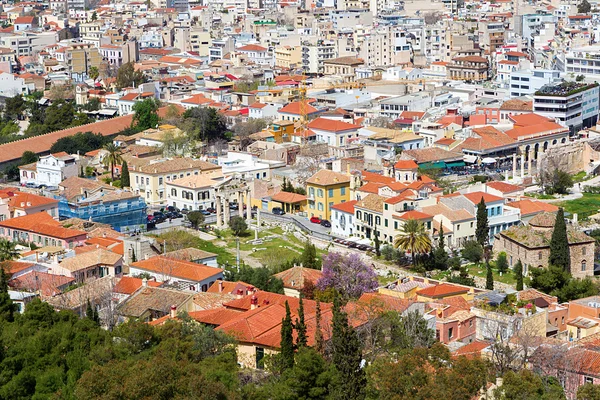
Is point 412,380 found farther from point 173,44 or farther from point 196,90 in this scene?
point 173,44

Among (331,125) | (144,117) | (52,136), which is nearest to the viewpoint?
(331,125)

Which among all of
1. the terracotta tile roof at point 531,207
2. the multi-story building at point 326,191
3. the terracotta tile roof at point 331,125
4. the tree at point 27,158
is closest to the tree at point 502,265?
the terracotta tile roof at point 531,207

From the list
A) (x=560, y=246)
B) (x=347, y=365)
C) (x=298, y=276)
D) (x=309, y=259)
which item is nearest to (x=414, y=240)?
(x=309, y=259)

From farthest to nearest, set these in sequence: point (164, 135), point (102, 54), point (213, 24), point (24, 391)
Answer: point (213, 24)
point (102, 54)
point (164, 135)
point (24, 391)

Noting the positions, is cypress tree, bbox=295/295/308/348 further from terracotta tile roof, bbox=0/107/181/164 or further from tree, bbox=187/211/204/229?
terracotta tile roof, bbox=0/107/181/164

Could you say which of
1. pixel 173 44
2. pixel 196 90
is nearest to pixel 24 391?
pixel 196 90

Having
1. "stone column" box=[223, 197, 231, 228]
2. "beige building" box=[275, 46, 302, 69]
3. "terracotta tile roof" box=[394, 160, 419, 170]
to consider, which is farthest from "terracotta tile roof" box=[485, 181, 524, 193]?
"beige building" box=[275, 46, 302, 69]

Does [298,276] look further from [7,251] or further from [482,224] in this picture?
[7,251]
